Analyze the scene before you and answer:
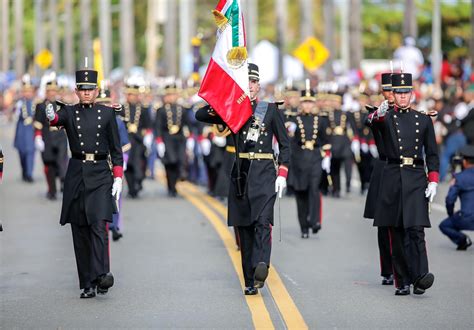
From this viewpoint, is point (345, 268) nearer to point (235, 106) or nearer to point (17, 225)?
point (235, 106)

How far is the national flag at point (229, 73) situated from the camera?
1256 centimetres

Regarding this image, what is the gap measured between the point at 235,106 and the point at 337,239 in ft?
16.6

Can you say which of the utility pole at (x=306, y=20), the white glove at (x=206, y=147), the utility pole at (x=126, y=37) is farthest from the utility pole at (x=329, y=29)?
the white glove at (x=206, y=147)

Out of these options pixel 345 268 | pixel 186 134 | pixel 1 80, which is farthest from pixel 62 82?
pixel 1 80

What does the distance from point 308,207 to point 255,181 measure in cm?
533

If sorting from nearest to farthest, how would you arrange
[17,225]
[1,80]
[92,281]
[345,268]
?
1. [92,281]
2. [345,268]
3. [17,225]
4. [1,80]

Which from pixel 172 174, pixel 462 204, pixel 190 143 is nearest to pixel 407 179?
pixel 462 204

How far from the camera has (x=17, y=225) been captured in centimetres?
1917

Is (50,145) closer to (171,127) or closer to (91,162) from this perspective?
(171,127)

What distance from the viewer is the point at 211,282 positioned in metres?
13.2

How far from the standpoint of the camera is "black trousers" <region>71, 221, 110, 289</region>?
12234 millimetres

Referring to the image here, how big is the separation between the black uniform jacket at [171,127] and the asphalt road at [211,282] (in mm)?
4482

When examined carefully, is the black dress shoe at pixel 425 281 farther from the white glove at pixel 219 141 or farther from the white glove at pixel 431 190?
the white glove at pixel 219 141

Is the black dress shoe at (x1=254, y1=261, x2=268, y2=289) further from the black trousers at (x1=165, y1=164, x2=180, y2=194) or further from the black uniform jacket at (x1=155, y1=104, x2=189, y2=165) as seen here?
the black uniform jacket at (x1=155, y1=104, x2=189, y2=165)
